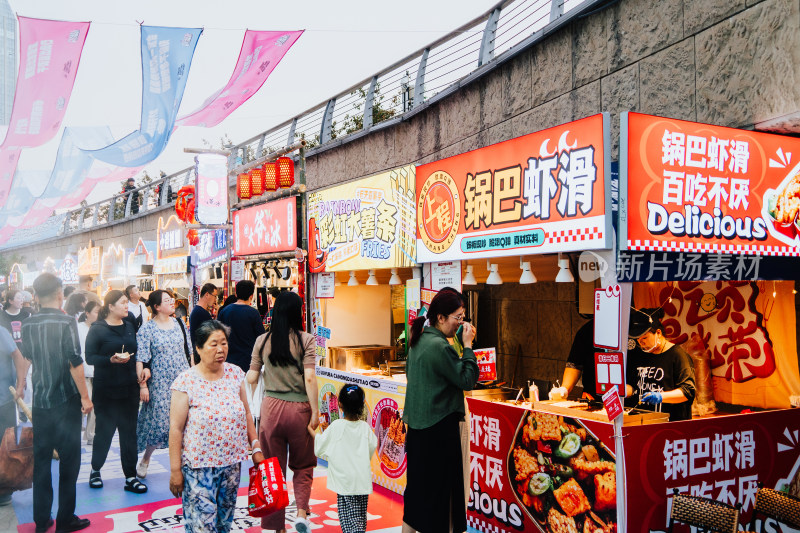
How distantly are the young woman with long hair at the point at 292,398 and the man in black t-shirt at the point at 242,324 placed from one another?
285 cm

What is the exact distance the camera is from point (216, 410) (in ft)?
13.7

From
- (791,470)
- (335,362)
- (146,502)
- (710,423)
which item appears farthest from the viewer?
(335,362)

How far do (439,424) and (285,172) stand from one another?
22.3 feet

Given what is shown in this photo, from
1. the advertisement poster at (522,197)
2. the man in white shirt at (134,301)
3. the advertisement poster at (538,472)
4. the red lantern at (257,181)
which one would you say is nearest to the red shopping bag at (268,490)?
the advertisement poster at (538,472)

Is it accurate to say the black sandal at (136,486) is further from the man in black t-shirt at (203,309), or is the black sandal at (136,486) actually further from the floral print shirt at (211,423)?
the floral print shirt at (211,423)

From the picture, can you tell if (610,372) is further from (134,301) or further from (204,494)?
(134,301)

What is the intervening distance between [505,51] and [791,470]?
6.11 m

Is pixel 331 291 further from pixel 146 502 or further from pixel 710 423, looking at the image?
pixel 710 423

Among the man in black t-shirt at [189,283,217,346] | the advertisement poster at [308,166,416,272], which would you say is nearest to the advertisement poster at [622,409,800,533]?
the advertisement poster at [308,166,416,272]

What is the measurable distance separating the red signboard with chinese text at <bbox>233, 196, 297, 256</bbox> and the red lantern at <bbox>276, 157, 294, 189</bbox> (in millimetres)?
385

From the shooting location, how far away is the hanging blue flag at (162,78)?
981 centimetres

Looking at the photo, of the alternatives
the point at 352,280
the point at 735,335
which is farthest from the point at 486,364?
the point at 352,280

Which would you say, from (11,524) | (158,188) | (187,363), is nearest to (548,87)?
(187,363)

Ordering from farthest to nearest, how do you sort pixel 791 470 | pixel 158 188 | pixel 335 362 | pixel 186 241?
pixel 158 188 < pixel 186 241 < pixel 335 362 < pixel 791 470
